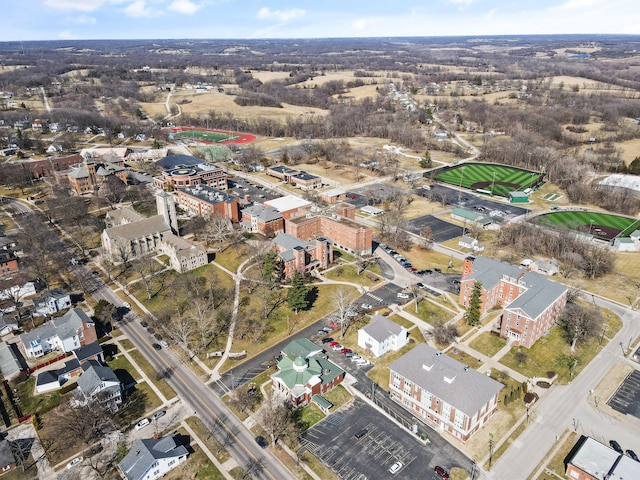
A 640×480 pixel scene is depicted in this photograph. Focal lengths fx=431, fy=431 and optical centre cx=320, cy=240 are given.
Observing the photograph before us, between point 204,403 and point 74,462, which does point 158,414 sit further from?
point 74,462

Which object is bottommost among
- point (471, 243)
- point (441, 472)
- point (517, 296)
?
point (441, 472)

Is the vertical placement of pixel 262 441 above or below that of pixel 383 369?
above

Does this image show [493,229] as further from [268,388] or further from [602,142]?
[602,142]

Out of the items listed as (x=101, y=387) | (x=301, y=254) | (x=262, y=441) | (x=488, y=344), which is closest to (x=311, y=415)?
(x=262, y=441)

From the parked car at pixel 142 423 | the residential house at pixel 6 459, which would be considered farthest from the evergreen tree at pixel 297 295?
the residential house at pixel 6 459

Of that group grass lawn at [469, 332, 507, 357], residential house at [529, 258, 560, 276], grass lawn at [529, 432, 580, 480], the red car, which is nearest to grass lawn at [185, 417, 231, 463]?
the red car

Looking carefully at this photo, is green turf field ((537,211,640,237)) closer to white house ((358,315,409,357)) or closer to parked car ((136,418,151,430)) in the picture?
white house ((358,315,409,357))

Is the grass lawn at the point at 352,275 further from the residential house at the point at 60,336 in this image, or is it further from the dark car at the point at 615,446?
the dark car at the point at 615,446
